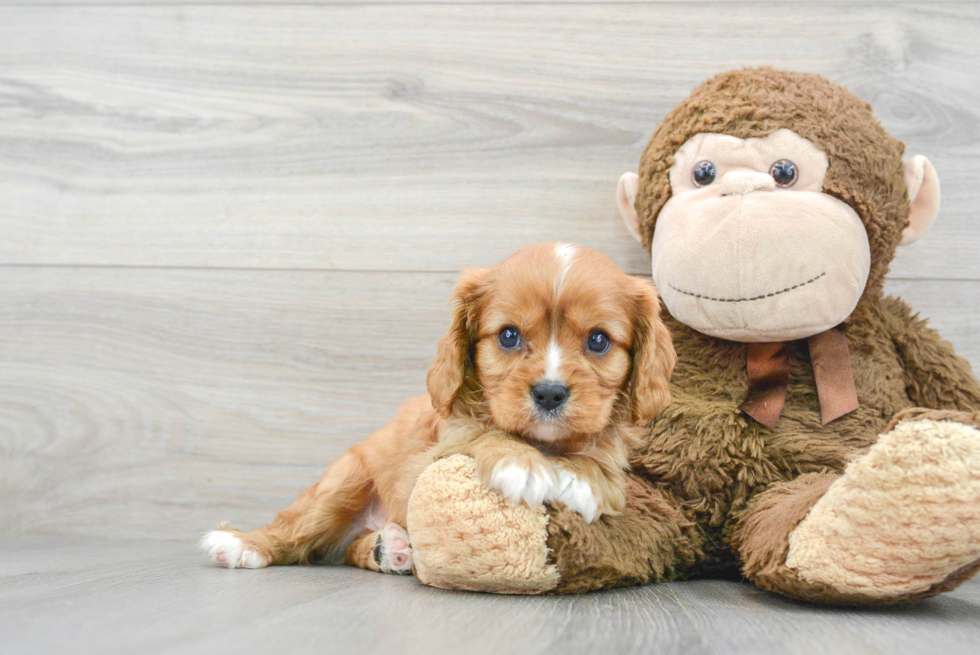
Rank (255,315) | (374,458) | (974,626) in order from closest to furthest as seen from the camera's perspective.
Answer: (974,626) → (374,458) → (255,315)

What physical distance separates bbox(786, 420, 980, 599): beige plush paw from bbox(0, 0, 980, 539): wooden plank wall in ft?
3.31

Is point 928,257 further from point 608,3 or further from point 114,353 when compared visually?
point 114,353

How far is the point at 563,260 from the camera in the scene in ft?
4.38

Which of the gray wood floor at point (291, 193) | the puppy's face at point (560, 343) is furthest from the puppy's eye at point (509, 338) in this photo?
the gray wood floor at point (291, 193)

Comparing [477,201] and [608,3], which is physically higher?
[608,3]

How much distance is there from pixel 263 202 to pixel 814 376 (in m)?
1.48

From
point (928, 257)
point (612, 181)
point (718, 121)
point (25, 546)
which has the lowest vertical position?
point (25, 546)

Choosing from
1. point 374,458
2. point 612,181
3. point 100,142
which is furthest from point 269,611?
point 100,142

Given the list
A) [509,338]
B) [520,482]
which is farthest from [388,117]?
[520,482]

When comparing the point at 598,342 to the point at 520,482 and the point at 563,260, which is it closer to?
the point at 563,260

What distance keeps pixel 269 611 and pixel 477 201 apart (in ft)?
4.09

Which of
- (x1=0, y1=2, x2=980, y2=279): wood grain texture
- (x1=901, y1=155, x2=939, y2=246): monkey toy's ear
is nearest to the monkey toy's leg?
(x1=901, y1=155, x2=939, y2=246): monkey toy's ear

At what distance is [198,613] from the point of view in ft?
3.72

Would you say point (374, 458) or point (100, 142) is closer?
point (374, 458)
